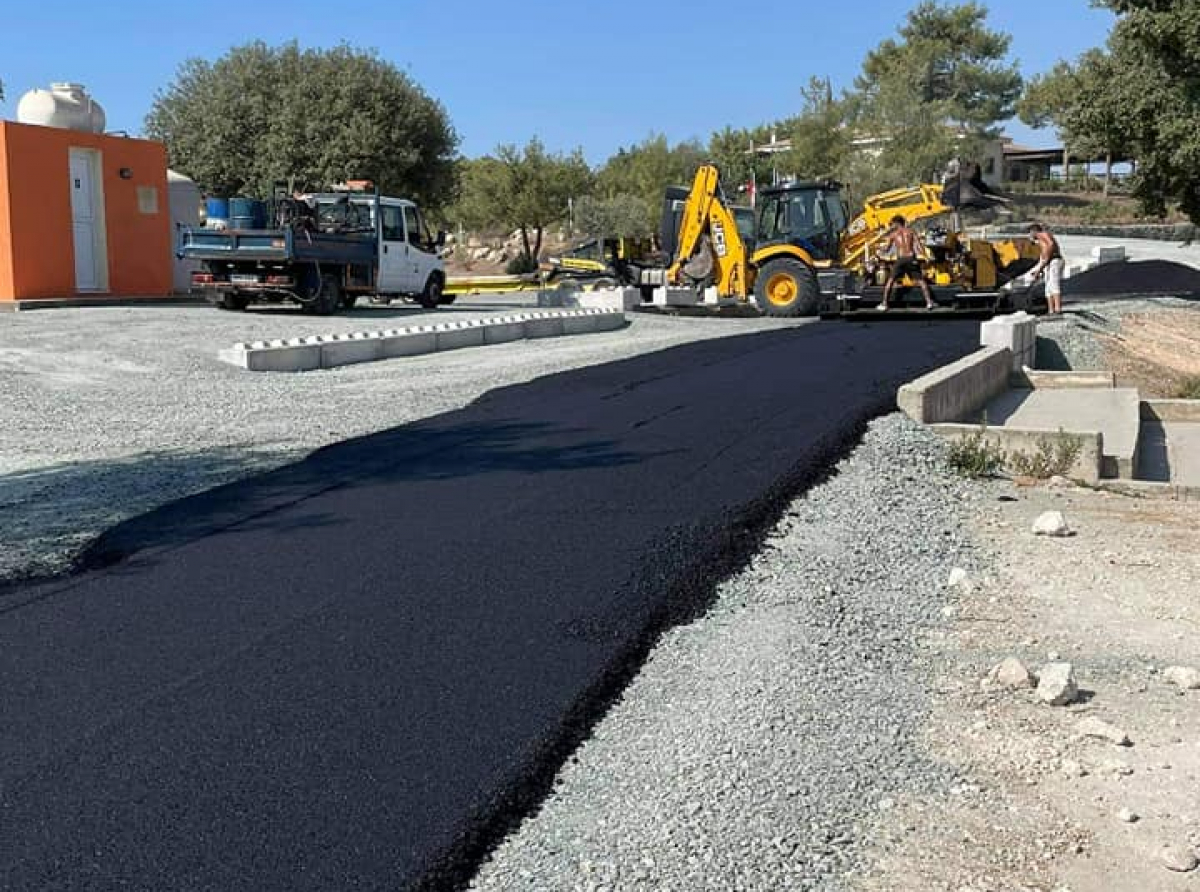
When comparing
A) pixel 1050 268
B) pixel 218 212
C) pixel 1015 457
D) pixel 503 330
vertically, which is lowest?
pixel 1015 457

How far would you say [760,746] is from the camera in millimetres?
4664

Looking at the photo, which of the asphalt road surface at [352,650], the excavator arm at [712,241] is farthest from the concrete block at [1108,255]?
the asphalt road surface at [352,650]

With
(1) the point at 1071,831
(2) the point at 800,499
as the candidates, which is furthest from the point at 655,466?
(1) the point at 1071,831

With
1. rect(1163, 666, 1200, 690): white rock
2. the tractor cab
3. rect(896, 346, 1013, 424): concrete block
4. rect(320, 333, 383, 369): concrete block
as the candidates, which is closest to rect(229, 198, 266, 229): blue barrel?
rect(320, 333, 383, 369): concrete block

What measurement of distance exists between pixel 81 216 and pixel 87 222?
174mm

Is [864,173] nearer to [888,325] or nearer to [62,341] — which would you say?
[888,325]

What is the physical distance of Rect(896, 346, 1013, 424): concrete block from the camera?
461 inches

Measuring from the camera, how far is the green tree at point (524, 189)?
55719 millimetres

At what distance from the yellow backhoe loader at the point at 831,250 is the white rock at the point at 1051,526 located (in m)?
14.5

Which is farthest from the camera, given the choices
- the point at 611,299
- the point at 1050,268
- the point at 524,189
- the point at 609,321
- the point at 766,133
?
the point at 766,133

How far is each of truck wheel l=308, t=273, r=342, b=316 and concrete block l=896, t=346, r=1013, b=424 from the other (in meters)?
12.0

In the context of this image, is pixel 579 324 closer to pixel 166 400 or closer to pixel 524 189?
pixel 166 400

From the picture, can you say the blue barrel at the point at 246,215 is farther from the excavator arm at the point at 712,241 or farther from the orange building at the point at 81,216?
the excavator arm at the point at 712,241

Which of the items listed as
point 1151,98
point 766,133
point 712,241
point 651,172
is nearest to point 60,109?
point 712,241
